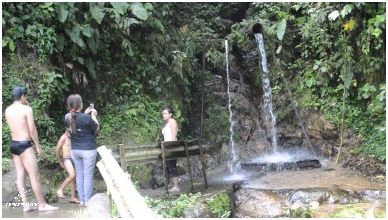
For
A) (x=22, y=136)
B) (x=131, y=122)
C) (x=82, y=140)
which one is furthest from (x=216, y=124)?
(x=22, y=136)

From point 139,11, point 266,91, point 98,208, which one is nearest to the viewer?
point 98,208

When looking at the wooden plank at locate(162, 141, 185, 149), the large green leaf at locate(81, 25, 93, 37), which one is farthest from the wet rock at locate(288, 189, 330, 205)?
the large green leaf at locate(81, 25, 93, 37)

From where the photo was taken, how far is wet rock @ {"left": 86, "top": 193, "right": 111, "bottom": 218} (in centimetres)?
496

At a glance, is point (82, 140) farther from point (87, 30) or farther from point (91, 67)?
point (91, 67)

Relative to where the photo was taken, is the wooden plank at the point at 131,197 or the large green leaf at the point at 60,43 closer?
the wooden plank at the point at 131,197

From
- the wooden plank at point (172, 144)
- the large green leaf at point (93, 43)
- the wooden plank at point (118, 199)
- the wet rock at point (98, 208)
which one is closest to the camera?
the wooden plank at point (118, 199)

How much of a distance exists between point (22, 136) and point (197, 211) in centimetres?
267

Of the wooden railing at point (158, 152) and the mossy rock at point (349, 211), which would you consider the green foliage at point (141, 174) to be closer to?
the wooden railing at point (158, 152)

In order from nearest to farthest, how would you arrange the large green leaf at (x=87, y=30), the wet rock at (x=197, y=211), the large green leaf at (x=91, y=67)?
the wet rock at (x=197, y=211)
the large green leaf at (x=87, y=30)
the large green leaf at (x=91, y=67)

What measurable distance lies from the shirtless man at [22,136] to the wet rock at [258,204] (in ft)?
11.8

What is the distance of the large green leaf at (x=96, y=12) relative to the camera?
8.97 metres

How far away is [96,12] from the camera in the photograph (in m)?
9.02

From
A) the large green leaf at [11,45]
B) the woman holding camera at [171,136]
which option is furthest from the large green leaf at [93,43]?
the woman holding camera at [171,136]

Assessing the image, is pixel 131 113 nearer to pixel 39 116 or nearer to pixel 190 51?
pixel 39 116
